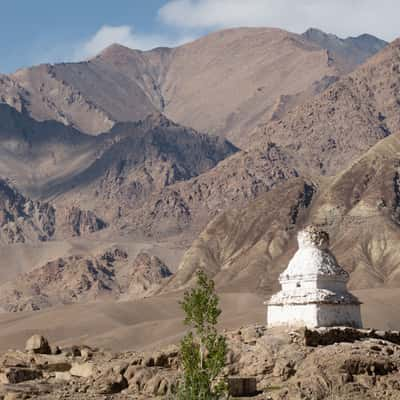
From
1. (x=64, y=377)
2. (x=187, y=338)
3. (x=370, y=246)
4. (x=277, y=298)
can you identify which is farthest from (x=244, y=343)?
(x=370, y=246)

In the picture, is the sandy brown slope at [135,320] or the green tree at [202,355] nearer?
the green tree at [202,355]

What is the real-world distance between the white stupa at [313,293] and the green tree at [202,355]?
30.8 feet

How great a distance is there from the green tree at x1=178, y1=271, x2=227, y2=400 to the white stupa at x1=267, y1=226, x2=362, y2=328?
9.39m

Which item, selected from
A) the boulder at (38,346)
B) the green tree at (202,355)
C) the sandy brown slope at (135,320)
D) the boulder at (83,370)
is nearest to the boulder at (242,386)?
the green tree at (202,355)

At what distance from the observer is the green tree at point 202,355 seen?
2892 centimetres

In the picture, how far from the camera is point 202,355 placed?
102 ft

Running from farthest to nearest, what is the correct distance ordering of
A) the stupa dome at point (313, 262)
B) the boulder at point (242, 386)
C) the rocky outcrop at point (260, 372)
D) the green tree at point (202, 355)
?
the stupa dome at point (313, 262)
the rocky outcrop at point (260, 372)
the boulder at point (242, 386)
the green tree at point (202, 355)

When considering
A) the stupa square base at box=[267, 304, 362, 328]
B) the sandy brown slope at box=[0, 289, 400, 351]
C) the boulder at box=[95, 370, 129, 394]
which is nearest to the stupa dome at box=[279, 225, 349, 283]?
the stupa square base at box=[267, 304, 362, 328]

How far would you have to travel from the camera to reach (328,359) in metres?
36.7

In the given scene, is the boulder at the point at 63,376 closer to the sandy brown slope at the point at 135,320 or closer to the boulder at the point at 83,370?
the boulder at the point at 83,370

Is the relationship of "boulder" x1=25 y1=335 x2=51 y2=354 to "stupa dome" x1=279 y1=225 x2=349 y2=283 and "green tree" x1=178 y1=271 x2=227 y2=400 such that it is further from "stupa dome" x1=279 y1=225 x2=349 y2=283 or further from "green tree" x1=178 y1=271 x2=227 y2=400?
"green tree" x1=178 y1=271 x2=227 y2=400

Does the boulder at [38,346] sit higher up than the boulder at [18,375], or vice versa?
the boulder at [38,346]

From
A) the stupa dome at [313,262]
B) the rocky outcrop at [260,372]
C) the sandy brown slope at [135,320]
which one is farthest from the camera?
the sandy brown slope at [135,320]

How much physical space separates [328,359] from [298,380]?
161cm
